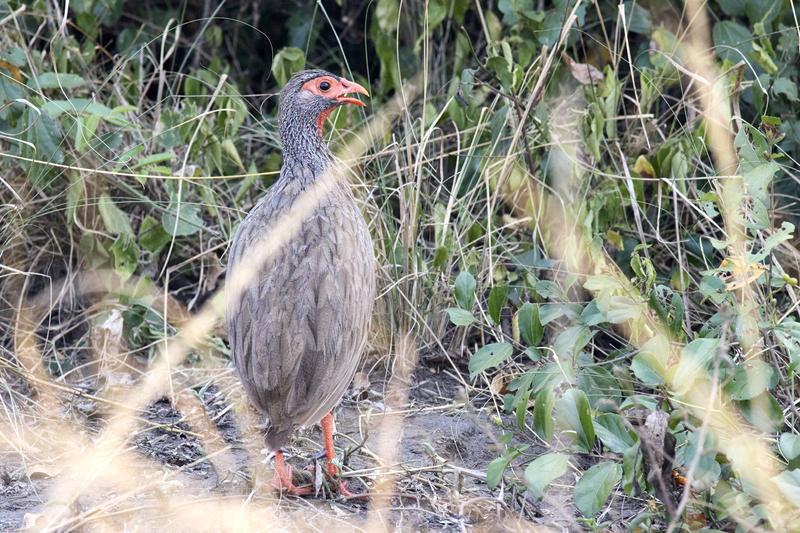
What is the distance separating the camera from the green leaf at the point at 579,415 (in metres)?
3.25

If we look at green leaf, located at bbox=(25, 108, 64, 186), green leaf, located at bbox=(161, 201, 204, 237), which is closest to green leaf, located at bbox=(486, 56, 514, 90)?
green leaf, located at bbox=(161, 201, 204, 237)

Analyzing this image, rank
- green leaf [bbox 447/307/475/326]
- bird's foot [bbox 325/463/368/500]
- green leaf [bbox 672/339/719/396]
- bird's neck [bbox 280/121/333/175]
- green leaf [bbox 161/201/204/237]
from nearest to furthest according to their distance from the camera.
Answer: green leaf [bbox 672/339/719/396]
green leaf [bbox 447/307/475/326]
bird's foot [bbox 325/463/368/500]
bird's neck [bbox 280/121/333/175]
green leaf [bbox 161/201/204/237]

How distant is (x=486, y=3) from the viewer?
5.89 m

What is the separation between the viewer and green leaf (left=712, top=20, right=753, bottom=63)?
5078 millimetres

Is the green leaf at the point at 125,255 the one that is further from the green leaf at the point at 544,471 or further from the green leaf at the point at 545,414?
the green leaf at the point at 544,471

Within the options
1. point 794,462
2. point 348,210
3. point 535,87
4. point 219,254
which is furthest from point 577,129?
point 794,462

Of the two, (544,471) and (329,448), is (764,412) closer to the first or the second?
(544,471)

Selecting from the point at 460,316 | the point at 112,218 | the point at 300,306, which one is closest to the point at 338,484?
the point at 300,306

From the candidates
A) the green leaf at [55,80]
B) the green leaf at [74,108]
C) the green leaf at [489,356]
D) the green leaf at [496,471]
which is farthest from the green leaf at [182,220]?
the green leaf at [496,471]

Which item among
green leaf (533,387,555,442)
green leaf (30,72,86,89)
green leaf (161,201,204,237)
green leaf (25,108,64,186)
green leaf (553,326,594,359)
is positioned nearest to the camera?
green leaf (533,387,555,442)

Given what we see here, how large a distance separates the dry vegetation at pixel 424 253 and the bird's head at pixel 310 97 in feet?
1.36

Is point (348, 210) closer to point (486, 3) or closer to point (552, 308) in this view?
point (552, 308)

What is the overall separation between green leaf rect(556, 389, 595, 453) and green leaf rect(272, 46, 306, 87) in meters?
2.45

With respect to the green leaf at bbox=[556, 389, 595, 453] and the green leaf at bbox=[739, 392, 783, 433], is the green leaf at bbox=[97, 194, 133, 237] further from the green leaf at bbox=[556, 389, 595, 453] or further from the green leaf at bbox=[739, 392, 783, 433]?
the green leaf at bbox=[739, 392, 783, 433]
